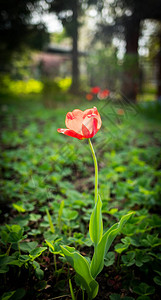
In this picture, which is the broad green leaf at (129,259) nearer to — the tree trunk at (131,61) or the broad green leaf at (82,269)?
the broad green leaf at (82,269)

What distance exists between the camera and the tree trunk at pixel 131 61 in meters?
5.99

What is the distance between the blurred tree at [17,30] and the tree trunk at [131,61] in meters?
2.67

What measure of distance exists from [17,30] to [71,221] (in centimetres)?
688

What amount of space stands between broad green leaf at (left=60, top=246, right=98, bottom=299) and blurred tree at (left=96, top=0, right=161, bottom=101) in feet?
16.4

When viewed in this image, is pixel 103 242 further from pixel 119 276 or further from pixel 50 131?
pixel 50 131

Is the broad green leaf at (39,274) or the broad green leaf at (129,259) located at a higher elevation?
the broad green leaf at (39,274)

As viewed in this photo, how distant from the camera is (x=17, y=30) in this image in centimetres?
636

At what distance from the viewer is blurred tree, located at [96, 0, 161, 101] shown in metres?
4.99

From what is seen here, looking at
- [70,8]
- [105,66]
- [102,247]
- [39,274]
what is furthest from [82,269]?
[105,66]

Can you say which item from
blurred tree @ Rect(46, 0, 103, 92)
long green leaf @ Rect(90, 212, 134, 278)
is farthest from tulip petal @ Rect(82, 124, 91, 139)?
blurred tree @ Rect(46, 0, 103, 92)

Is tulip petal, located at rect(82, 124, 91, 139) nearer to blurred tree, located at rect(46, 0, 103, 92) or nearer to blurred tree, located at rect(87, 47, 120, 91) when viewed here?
blurred tree, located at rect(46, 0, 103, 92)

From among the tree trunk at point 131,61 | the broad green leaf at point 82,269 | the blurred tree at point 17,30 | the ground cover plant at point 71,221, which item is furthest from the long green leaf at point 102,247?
the blurred tree at point 17,30

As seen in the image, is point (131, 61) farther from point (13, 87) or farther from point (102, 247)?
point (102, 247)

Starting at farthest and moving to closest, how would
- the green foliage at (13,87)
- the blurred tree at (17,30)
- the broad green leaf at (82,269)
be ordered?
the green foliage at (13,87), the blurred tree at (17,30), the broad green leaf at (82,269)
